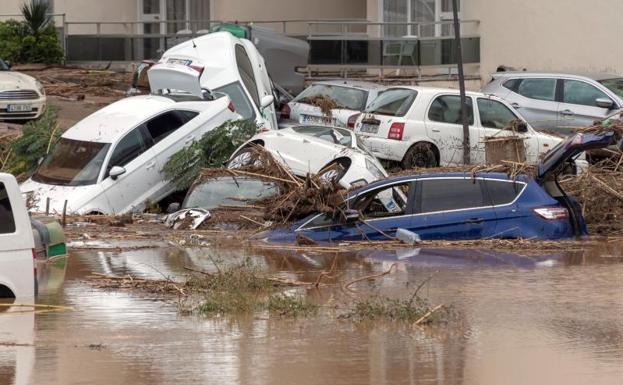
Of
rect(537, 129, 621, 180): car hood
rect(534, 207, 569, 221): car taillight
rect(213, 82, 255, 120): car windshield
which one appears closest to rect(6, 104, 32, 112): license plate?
rect(213, 82, 255, 120): car windshield

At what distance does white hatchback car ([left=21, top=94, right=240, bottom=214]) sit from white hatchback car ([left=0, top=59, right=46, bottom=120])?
493 cm

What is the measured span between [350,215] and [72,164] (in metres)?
5.25

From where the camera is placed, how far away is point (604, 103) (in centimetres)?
2330

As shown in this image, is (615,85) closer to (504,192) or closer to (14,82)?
(504,192)

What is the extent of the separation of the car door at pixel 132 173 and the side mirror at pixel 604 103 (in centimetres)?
830

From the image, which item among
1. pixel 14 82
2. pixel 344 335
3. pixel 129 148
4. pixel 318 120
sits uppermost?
pixel 14 82

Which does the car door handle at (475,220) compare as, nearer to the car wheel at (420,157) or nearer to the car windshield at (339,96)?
the car wheel at (420,157)

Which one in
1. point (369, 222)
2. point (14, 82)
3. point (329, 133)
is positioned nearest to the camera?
point (369, 222)

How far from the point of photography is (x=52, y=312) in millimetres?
12156

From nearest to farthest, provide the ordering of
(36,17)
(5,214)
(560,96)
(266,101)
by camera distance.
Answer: (5,214)
(266,101)
(560,96)
(36,17)

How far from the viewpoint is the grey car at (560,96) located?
23.5 metres

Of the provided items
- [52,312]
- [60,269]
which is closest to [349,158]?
[60,269]

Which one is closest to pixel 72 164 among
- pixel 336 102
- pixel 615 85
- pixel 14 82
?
pixel 336 102

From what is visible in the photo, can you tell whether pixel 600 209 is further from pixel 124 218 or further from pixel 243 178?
pixel 124 218
